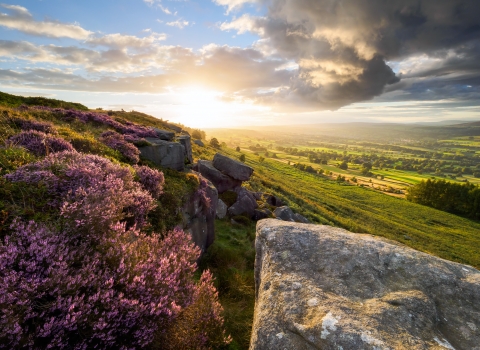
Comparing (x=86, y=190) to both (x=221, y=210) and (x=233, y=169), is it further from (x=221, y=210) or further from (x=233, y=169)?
(x=233, y=169)

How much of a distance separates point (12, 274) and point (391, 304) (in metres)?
6.34

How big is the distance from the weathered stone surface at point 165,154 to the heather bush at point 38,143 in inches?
187

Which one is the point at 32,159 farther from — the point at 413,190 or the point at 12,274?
the point at 413,190

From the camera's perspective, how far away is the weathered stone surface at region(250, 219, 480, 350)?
3.97 m

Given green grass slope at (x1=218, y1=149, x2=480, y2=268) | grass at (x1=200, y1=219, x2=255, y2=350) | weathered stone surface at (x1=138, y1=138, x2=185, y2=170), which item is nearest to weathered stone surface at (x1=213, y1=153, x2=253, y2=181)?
grass at (x1=200, y1=219, x2=255, y2=350)

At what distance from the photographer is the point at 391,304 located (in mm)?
4613

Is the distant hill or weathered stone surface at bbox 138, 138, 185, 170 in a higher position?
the distant hill

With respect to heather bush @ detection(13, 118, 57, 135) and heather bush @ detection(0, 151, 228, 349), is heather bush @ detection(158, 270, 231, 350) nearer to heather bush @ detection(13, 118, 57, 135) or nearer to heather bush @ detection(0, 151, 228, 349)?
heather bush @ detection(0, 151, 228, 349)

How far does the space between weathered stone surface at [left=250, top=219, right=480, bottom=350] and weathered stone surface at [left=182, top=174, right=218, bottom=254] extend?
17.6 ft

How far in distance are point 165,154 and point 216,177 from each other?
11.3m

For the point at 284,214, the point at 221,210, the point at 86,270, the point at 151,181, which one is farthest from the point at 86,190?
the point at 284,214

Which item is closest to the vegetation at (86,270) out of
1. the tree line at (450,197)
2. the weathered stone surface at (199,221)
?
the weathered stone surface at (199,221)

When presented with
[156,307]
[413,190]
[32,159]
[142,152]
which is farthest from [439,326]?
[413,190]

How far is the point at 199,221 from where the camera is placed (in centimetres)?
1224
